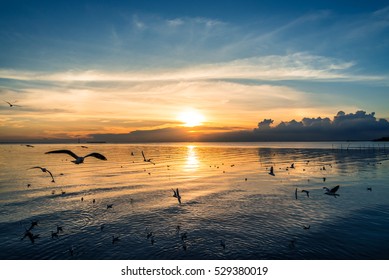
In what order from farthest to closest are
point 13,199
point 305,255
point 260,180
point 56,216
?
point 260,180, point 13,199, point 56,216, point 305,255

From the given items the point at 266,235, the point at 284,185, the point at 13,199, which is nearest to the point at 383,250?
the point at 266,235

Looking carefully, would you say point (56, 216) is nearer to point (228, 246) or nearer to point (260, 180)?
point (228, 246)

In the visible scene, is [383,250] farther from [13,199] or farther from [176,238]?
[13,199]

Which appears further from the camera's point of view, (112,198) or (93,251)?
(112,198)

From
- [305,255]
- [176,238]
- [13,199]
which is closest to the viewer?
[305,255]

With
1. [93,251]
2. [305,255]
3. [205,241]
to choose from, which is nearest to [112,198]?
[93,251]

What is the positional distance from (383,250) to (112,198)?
28.9 m

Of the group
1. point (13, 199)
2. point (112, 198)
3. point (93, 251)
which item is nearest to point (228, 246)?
point (93, 251)

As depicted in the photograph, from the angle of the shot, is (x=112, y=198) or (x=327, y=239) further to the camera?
(x=112, y=198)

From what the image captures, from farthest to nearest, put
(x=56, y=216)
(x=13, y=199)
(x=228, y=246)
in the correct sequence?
1. (x=13, y=199)
2. (x=56, y=216)
3. (x=228, y=246)

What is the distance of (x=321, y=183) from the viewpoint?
143 ft

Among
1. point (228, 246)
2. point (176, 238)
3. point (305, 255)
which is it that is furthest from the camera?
point (176, 238)

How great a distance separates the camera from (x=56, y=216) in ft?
88.2

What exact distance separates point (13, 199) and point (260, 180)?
37.9 m
